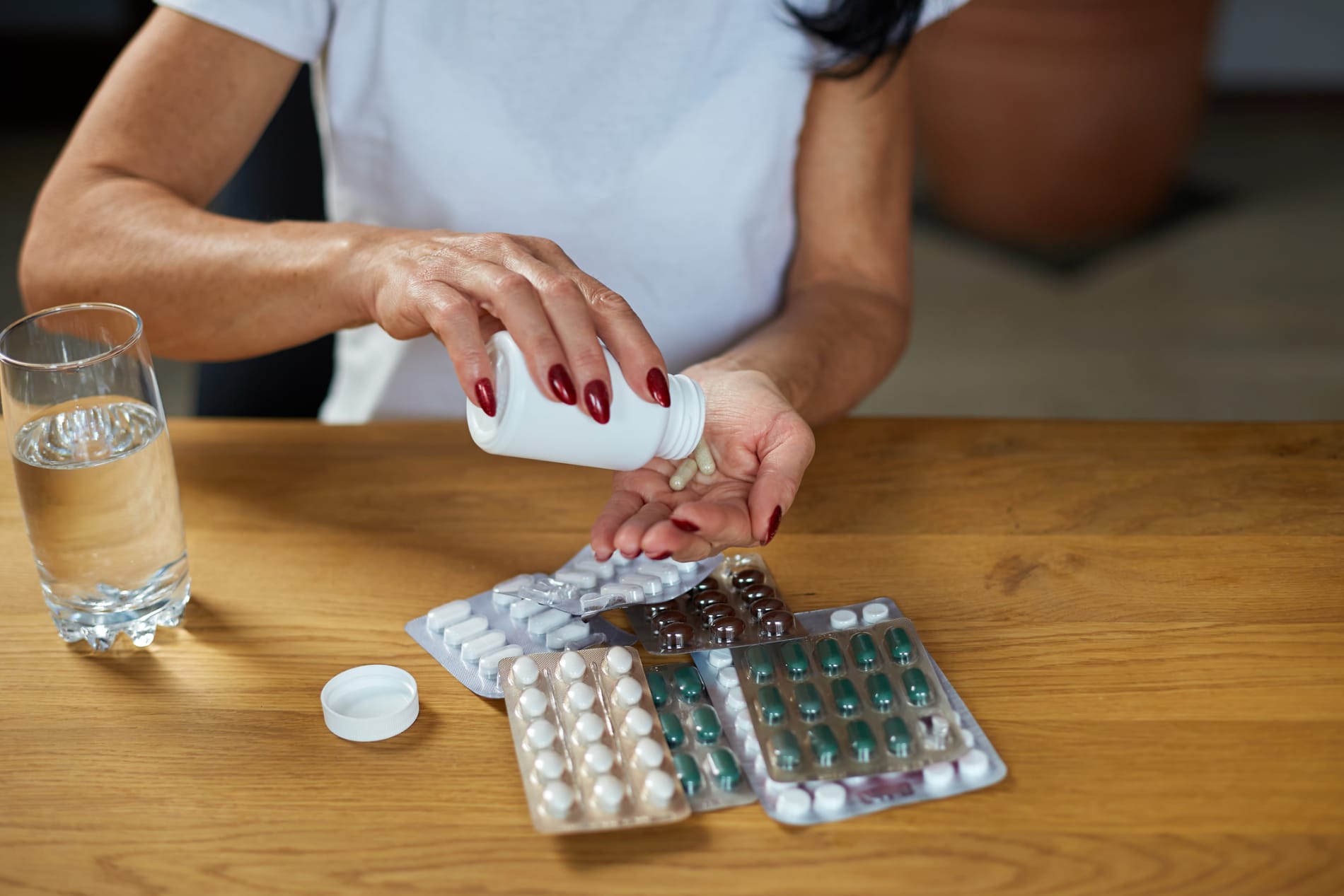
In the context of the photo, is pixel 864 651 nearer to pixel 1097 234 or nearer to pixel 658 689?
pixel 658 689

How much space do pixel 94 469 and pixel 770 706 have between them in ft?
1.16

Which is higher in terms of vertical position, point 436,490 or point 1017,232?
point 436,490

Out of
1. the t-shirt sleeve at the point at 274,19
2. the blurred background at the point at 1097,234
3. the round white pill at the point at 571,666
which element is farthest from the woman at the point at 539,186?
the blurred background at the point at 1097,234

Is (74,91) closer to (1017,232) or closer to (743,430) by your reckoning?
(1017,232)

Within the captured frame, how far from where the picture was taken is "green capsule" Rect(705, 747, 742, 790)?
0.55 m

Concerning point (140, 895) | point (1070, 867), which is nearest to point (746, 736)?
point (1070, 867)

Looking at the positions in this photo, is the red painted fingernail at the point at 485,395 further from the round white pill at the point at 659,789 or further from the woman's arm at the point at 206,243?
the round white pill at the point at 659,789

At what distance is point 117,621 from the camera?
650 mm

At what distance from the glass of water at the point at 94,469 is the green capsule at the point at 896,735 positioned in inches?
15.3

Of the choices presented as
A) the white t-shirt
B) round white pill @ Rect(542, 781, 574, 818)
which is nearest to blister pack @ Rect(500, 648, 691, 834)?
round white pill @ Rect(542, 781, 574, 818)

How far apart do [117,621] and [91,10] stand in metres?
2.90

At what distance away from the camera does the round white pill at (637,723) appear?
568 millimetres

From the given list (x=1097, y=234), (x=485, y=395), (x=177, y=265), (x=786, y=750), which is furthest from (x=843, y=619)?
(x=1097, y=234)

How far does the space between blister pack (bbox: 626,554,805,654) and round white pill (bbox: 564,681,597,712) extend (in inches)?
2.3
